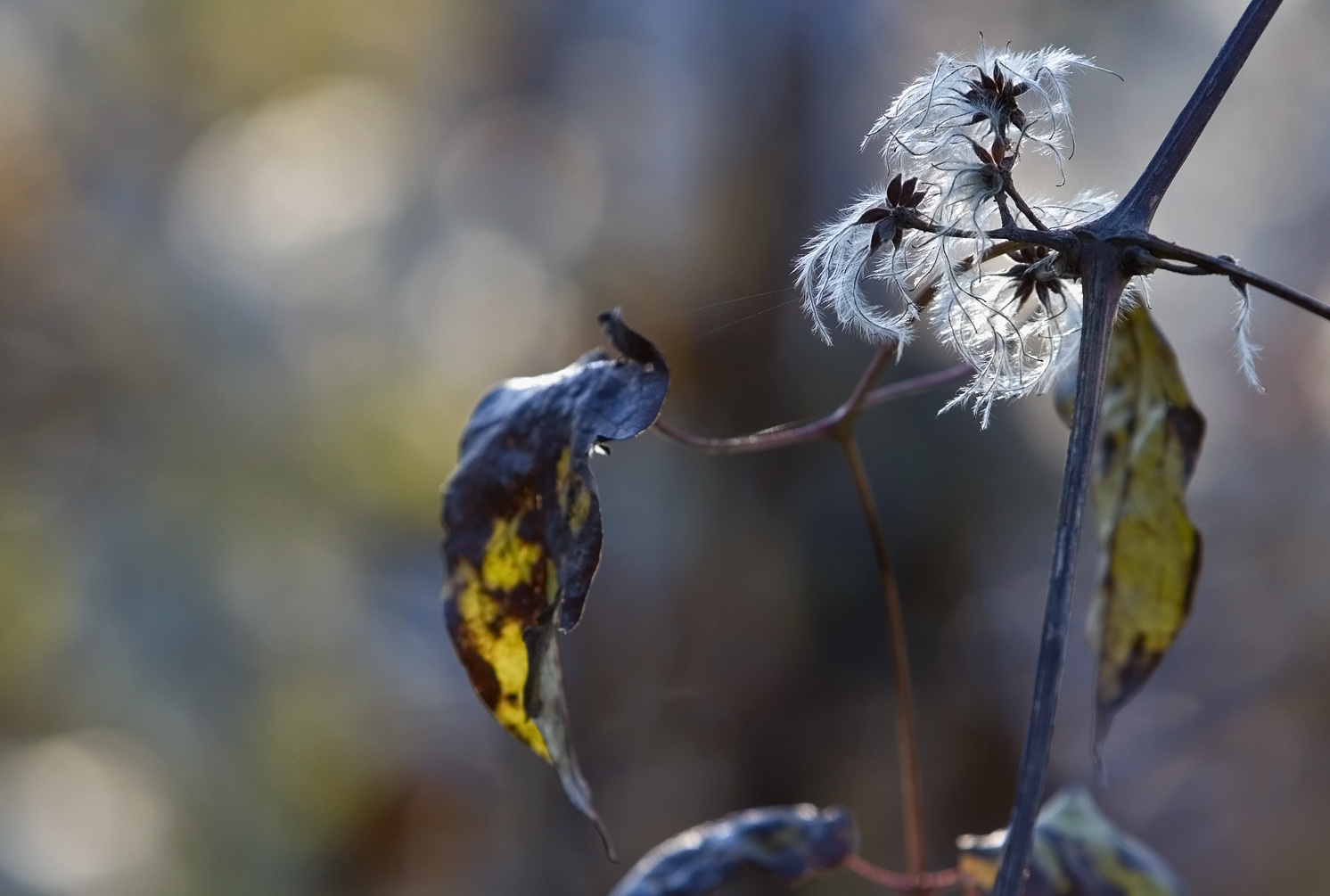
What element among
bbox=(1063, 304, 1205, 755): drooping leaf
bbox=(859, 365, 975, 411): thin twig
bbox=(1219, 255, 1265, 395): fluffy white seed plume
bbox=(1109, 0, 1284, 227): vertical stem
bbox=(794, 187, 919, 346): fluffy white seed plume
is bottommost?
bbox=(1063, 304, 1205, 755): drooping leaf

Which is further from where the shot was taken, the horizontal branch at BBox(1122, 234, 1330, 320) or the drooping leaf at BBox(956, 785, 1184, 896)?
the drooping leaf at BBox(956, 785, 1184, 896)

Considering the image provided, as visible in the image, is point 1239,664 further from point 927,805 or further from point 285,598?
point 285,598

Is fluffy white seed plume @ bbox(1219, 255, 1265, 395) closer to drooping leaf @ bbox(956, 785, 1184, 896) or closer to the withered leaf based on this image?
the withered leaf

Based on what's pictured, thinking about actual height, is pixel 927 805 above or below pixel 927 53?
below

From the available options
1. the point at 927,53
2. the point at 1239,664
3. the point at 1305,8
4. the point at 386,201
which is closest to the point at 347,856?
the point at 386,201

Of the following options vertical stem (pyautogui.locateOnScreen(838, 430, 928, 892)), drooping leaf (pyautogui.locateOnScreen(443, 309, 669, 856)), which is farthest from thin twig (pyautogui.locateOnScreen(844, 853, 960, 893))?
drooping leaf (pyautogui.locateOnScreen(443, 309, 669, 856))

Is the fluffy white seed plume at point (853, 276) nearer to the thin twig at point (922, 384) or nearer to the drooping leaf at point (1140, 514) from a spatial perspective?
the thin twig at point (922, 384)

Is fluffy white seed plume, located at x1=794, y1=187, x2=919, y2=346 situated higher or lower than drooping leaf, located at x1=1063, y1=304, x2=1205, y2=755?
higher

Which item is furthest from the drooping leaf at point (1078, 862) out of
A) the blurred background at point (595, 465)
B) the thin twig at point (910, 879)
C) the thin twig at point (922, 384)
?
the blurred background at point (595, 465)
